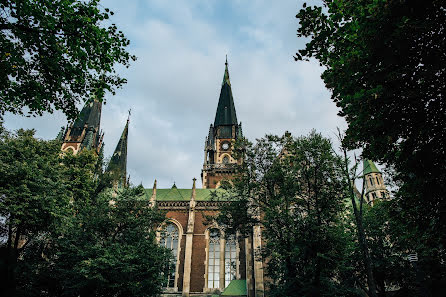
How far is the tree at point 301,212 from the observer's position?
1375 centimetres

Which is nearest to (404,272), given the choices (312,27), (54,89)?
(312,27)

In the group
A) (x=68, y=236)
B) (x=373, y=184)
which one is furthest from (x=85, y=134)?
(x=373, y=184)

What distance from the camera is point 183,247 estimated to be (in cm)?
2606

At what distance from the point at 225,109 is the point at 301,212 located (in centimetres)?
3732

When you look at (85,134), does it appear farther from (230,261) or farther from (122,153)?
(230,261)

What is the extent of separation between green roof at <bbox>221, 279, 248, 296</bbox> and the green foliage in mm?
6278

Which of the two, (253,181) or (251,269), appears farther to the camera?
(251,269)

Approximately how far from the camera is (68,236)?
1812 cm

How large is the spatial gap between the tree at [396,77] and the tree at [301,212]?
6292mm

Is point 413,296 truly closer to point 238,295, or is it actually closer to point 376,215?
point 376,215

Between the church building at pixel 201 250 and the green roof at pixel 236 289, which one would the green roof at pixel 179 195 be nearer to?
the church building at pixel 201 250

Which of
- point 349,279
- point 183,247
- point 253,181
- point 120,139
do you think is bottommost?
point 349,279

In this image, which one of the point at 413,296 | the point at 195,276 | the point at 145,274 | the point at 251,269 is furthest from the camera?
the point at 195,276

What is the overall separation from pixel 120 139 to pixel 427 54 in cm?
5067
